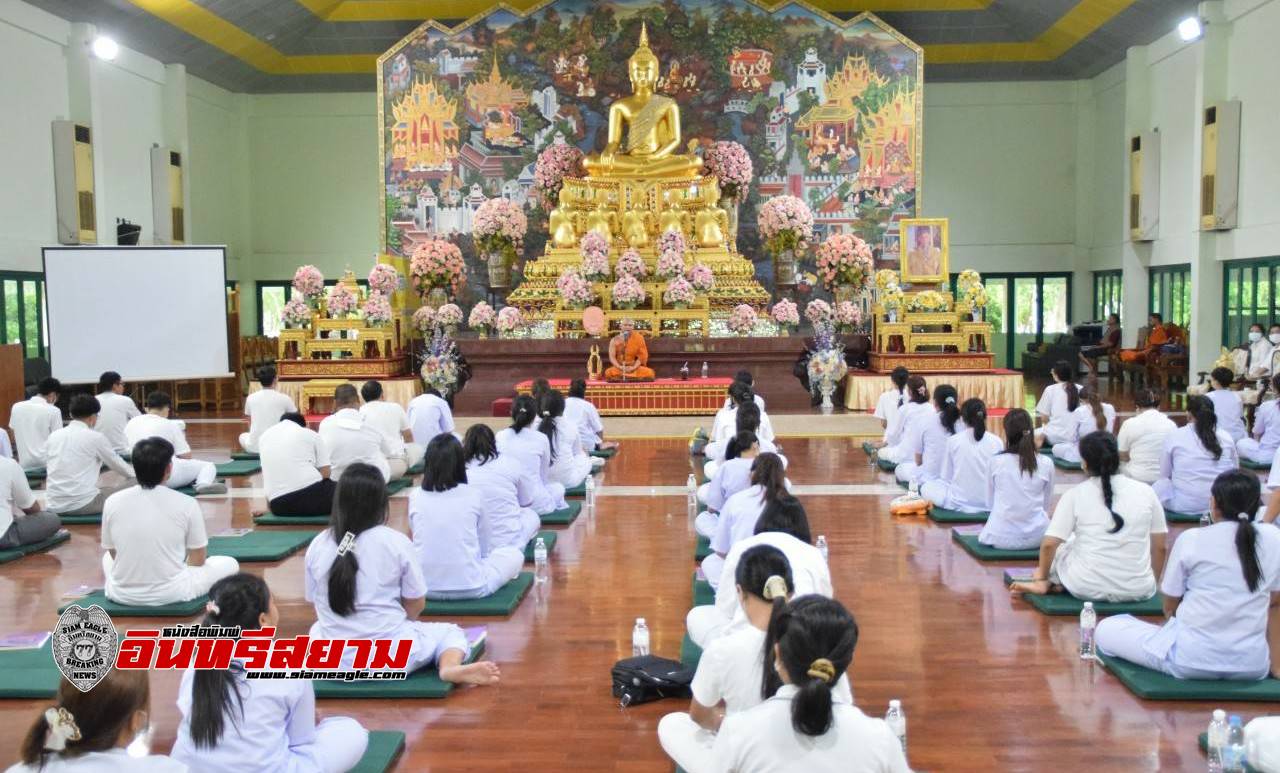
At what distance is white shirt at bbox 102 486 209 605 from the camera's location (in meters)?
6.14

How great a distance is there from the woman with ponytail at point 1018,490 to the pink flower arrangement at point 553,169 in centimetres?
1236

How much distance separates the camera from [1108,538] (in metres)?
6.11

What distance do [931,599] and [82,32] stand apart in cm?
1394

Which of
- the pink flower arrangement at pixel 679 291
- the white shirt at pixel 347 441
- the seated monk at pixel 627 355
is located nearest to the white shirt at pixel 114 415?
the white shirt at pixel 347 441

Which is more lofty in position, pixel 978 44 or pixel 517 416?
pixel 978 44

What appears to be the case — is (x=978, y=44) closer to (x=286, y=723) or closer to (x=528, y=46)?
(x=528, y=46)

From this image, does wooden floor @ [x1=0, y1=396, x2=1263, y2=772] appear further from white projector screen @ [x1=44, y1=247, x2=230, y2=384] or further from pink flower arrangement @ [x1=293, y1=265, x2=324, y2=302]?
pink flower arrangement @ [x1=293, y1=265, x2=324, y2=302]

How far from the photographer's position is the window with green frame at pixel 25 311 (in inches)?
584

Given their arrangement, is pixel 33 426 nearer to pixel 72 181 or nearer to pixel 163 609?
pixel 163 609

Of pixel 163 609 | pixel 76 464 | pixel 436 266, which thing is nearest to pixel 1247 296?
pixel 436 266

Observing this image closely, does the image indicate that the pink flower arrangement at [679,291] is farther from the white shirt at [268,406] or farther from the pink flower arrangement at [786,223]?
the white shirt at [268,406]

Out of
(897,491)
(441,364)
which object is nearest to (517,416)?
(897,491)

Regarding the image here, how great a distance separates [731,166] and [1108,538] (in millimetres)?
13246

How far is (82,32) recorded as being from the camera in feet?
52.7
